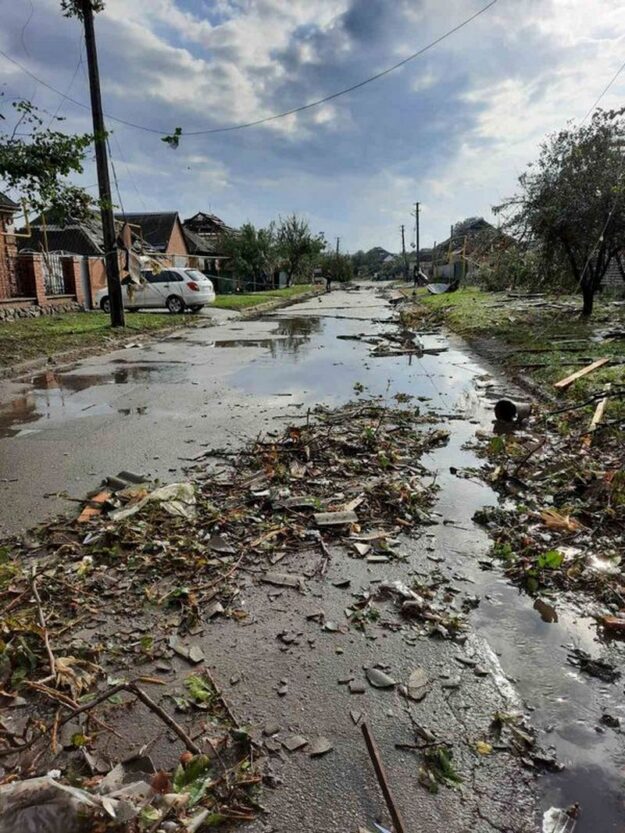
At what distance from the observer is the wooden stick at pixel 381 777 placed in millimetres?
1990

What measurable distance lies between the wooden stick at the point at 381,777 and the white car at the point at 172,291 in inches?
991

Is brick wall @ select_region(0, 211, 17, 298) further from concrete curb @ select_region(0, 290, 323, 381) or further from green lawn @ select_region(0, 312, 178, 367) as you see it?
concrete curb @ select_region(0, 290, 323, 381)

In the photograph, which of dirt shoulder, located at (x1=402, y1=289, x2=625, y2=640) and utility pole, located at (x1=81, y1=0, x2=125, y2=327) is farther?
utility pole, located at (x1=81, y1=0, x2=125, y2=327)

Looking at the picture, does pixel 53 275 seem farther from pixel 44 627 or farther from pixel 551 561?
pixel 551 561

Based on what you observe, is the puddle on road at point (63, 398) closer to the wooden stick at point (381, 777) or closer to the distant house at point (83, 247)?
the distant house at point (83, 247)

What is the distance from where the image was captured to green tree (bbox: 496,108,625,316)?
16.3 metres

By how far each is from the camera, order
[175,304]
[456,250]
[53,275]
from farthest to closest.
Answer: [456,250], [175,304], [53,275]

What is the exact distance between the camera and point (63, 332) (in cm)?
1717

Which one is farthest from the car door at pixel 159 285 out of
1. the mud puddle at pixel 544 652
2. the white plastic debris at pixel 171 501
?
the white plastic debris at pixel 171 501

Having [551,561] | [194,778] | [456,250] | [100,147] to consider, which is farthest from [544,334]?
[456,250]

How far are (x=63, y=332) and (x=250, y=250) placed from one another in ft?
133

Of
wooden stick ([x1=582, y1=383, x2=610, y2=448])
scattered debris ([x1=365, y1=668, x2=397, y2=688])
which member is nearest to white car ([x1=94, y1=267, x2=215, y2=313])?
wooden stick ([x1=582, y1=383, x2=610, y2=448])

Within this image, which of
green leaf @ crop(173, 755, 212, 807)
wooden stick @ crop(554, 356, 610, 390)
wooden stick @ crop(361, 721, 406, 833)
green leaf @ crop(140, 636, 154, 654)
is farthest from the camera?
wooden stick @ crop(554, 356, 610, 390)

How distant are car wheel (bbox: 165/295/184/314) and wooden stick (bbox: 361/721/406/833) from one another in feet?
83.7
